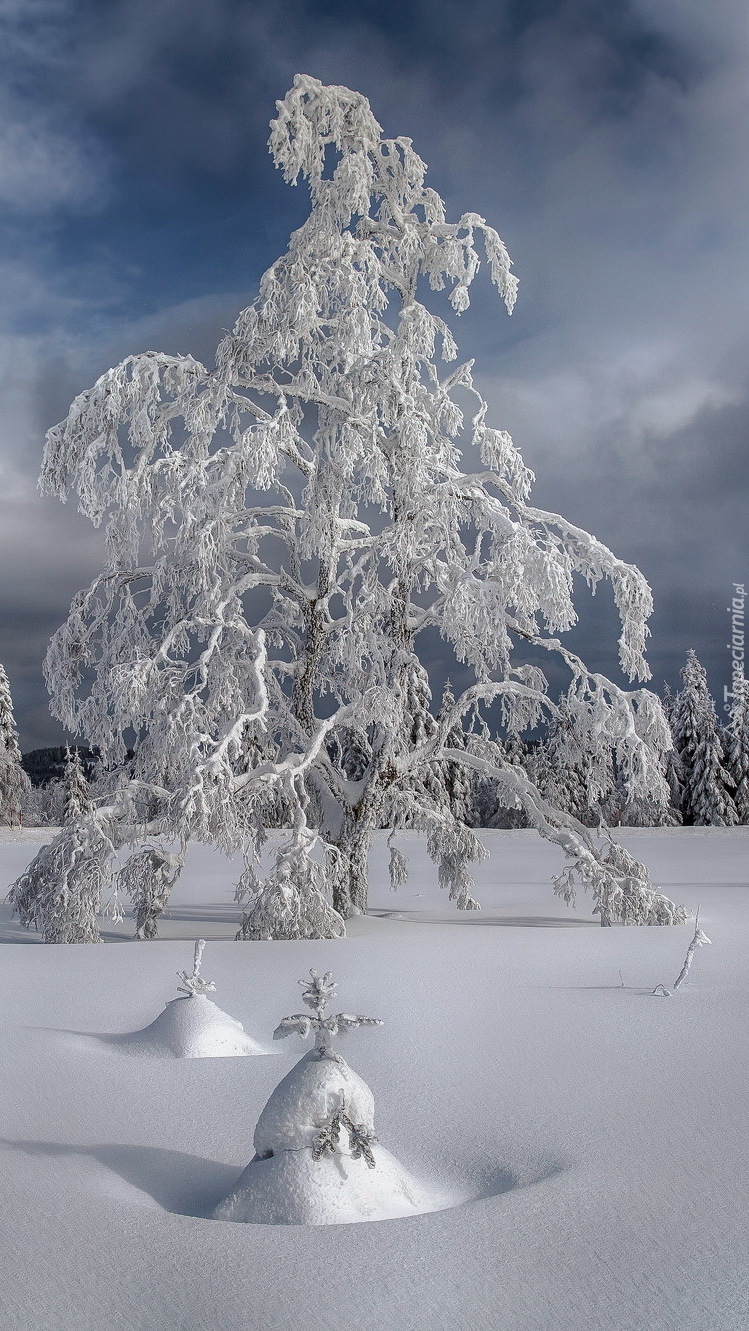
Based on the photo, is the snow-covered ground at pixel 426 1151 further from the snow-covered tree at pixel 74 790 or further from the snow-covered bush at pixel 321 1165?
the snow-covered tree at pixel 74 790

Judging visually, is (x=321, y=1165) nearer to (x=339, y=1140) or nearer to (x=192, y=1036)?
(x=339, y=1140)

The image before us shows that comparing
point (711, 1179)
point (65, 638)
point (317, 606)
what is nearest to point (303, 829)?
point (317, 606)

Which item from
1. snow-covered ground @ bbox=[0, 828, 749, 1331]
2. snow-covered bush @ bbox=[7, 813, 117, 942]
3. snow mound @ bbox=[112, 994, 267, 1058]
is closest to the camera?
snow-covered ground @ bbox=[0, 828, 749, 1331]

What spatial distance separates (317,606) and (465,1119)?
26.5 ft

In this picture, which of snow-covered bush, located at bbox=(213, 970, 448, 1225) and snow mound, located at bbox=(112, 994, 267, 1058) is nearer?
snow-covered bush, located at bbox=(213, 970, 448, 1225)

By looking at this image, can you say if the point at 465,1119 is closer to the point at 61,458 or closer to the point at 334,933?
the point at 334,933

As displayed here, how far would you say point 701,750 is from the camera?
3547 cm

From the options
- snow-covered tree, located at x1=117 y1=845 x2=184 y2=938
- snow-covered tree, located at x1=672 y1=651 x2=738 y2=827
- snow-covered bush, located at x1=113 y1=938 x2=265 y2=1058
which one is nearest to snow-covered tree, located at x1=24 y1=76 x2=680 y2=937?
snow-covered tree, located at x1=117 y1=845 x2=184 y2=938

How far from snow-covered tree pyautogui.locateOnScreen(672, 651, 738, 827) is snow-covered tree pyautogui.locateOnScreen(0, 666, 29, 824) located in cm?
2516

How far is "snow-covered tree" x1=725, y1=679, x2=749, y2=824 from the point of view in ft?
117

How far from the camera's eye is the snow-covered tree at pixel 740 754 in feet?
117

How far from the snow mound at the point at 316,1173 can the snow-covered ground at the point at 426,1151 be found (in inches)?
3.4

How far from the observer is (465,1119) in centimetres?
362

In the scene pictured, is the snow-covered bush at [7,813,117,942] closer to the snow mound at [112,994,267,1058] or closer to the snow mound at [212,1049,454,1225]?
the snow mound at [112,994,267,1058]
